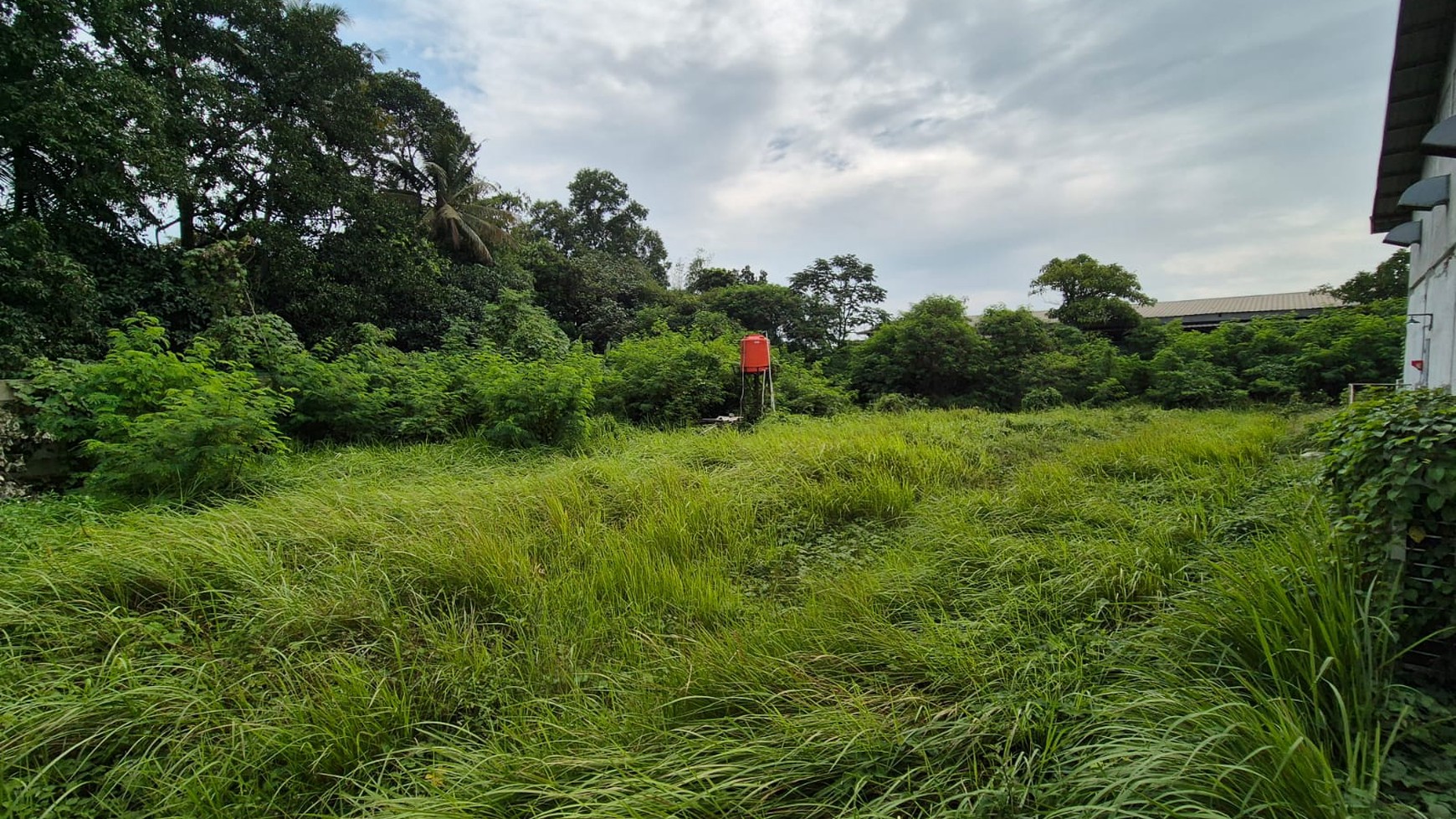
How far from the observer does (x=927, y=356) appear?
12.0 m

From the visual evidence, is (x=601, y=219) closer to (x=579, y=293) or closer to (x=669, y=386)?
(x=579, y=293)

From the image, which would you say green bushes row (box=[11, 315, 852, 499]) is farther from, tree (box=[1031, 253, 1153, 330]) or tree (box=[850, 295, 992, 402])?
tree (box=[1031, 253, 1153, 330])

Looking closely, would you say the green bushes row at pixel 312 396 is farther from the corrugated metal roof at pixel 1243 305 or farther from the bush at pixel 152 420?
the corrugated metal roof at pixel 1243 305

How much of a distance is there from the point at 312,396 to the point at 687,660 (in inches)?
207

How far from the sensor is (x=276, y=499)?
3262 mm

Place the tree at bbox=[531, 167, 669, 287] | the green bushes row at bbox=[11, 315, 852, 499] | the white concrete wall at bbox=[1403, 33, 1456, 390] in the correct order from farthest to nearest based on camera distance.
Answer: the tree at bbox=[531, 167, 669, 287], the green bushes row at bbox=[11, 315, 852, 499], the white concrete wall at bbox=[1403, 33, 1456, 390]

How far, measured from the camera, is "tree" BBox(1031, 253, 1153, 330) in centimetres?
1487

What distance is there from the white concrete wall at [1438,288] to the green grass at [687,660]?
3.13ft

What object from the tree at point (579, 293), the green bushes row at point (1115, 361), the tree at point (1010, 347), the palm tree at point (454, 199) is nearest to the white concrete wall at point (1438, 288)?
the green bushes row at point (1115, 361)

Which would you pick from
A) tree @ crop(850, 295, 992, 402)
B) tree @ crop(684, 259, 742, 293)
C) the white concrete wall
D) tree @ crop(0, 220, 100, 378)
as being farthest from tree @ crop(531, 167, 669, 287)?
the white concrete wall

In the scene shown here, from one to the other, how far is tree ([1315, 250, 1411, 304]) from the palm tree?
2187 centimetres

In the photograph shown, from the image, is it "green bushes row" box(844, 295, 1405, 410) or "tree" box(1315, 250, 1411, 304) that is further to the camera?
"tree" box(1315, 250, 1411, 304)

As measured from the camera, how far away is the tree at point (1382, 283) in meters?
12.5

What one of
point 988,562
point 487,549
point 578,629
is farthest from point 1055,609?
point 487,549
